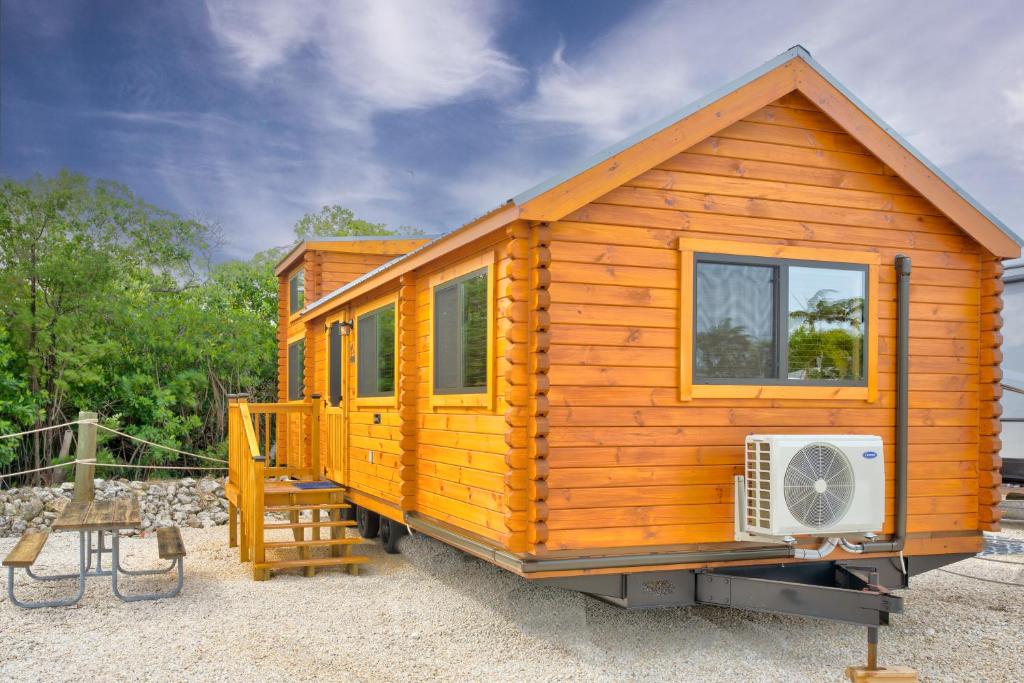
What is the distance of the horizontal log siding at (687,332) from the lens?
18.1 feet

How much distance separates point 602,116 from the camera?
47.6m

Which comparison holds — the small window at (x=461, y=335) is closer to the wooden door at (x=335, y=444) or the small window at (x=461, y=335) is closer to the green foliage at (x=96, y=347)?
the wooden door at (x=335, y=444)

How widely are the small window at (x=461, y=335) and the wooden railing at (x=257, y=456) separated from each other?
224 cm

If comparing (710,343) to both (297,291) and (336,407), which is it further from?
(297,291)

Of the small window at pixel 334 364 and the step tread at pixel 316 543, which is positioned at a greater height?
the small window at pixel 334 364

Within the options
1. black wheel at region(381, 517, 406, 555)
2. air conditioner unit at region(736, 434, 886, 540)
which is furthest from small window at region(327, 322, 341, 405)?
air conditioner unit at region(736, 434, 886, 540)

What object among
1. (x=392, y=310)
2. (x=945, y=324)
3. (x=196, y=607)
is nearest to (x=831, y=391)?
(x=945, y=324)

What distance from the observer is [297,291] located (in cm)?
1373

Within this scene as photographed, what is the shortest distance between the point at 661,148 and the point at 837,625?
3625 millimetres

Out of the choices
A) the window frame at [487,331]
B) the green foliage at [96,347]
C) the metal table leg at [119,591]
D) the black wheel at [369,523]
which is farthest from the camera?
the green foliage at [96,347]

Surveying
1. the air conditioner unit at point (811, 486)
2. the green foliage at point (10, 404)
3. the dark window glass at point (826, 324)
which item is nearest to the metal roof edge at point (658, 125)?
the dark window glass at point (826, 324)

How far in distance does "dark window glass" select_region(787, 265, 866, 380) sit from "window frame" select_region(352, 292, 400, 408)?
3300 mm

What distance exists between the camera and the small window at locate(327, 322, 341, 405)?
10.4m

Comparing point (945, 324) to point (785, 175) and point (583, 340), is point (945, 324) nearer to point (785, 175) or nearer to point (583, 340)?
point (785, 175)
